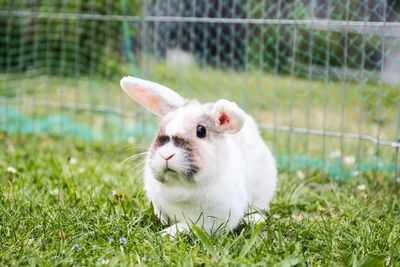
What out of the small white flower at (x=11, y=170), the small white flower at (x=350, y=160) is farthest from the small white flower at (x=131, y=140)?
the small white flower at (x=350, y=160)

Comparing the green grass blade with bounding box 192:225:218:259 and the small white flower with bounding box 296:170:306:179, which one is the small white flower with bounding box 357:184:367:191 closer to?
the small white flower with bounding box 296:170:306:179

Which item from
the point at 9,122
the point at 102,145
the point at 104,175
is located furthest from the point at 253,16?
the point at 9,122

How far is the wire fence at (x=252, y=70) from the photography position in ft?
11.5

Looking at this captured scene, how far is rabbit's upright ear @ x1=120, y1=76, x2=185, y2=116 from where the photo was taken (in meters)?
2.30

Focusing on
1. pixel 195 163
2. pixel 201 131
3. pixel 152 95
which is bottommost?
pixel 195 163

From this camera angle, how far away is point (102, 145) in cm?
420

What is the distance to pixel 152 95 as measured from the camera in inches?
91.8

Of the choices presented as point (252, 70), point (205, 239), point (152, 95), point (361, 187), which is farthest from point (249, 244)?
point (252, 70)

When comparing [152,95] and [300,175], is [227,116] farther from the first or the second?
[300,175]

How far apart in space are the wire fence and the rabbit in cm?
47

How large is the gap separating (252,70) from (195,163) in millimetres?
3918

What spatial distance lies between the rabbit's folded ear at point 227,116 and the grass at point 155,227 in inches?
18.1

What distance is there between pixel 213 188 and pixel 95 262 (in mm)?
578

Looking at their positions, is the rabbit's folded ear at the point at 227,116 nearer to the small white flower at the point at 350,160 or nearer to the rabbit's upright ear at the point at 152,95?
the rabbit's upright ear at the point at 152,95
